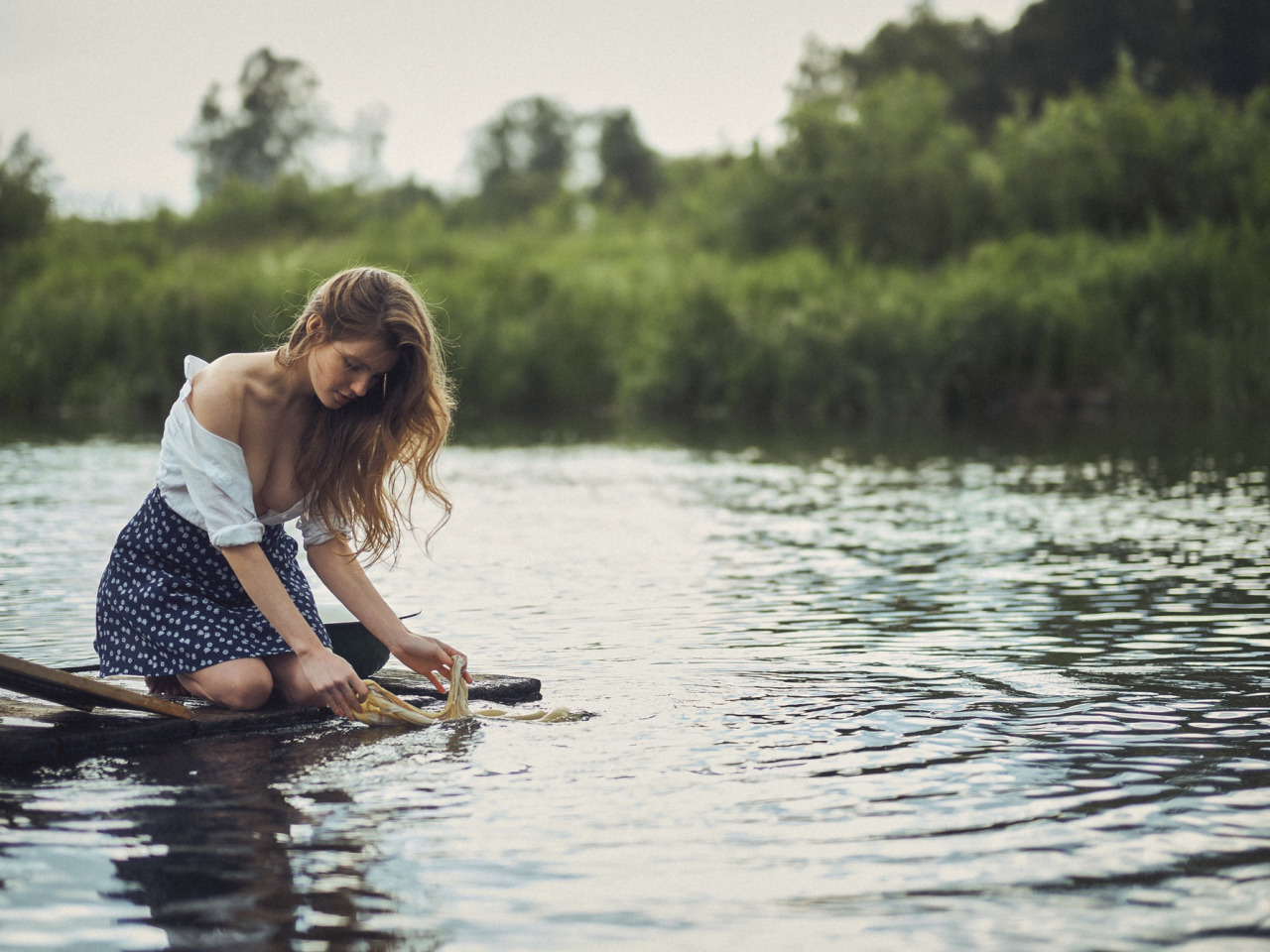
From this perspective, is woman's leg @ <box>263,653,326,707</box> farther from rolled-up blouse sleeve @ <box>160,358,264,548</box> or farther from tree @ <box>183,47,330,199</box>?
tree @ <box>183,47,330,199</box>

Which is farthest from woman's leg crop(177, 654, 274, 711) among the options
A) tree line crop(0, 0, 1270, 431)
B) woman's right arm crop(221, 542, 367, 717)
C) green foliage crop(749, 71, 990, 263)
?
green foliage crop(749, 71, 990, 263)

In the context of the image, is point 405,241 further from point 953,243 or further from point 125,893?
point 125,893

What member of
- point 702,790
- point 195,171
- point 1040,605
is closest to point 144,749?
point 702,790

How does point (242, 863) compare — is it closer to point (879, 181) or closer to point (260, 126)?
point (879, 181)

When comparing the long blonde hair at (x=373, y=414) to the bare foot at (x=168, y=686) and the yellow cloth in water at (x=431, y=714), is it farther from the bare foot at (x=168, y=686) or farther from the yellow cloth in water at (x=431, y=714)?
the bare foot at (x=168, y=686)

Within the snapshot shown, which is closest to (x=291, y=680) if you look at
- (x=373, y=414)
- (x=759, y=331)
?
(x=373, y=414)

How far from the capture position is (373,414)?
16.9 feet

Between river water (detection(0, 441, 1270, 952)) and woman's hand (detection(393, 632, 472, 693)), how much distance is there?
0.23 m

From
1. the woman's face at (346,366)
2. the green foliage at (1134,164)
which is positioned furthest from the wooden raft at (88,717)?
the green foliage at (1134,164)

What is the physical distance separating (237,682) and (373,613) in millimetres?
528

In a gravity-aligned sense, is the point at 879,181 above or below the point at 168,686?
above

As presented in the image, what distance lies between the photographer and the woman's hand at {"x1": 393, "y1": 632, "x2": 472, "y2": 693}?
205 inches

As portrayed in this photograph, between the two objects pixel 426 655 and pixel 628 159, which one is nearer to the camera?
pixel 426 655

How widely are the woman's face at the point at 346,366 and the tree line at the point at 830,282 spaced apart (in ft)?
73.9
